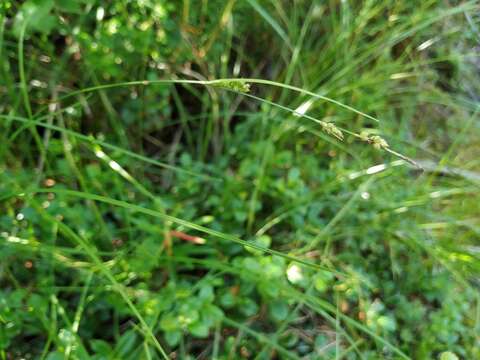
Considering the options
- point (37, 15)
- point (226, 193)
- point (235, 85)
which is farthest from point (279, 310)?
point (37, 15)

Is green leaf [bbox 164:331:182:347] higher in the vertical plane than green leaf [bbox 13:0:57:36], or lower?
lower

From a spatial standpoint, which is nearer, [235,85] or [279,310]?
[235,85]

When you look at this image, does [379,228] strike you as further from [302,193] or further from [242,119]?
[242,119]

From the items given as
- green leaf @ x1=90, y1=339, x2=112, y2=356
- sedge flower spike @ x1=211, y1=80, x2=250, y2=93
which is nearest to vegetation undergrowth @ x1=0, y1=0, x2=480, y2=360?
A: green leaf @ x1=90, y1=339, x2=112, y2=356

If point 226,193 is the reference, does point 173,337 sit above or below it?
below

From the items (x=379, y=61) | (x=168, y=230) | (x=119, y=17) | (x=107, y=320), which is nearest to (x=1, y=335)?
(x=107, y=320)

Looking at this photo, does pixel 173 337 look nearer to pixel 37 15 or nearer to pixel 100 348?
pixel 100 348

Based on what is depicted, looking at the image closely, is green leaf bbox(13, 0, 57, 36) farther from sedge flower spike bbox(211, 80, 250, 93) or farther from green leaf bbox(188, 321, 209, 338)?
green leaf bbox(188, 321, 209, 338)

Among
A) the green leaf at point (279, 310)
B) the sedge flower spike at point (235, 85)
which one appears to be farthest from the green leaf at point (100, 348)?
the sedge flower spike at point (235, 85)

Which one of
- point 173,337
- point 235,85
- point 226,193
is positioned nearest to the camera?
point 235,85
